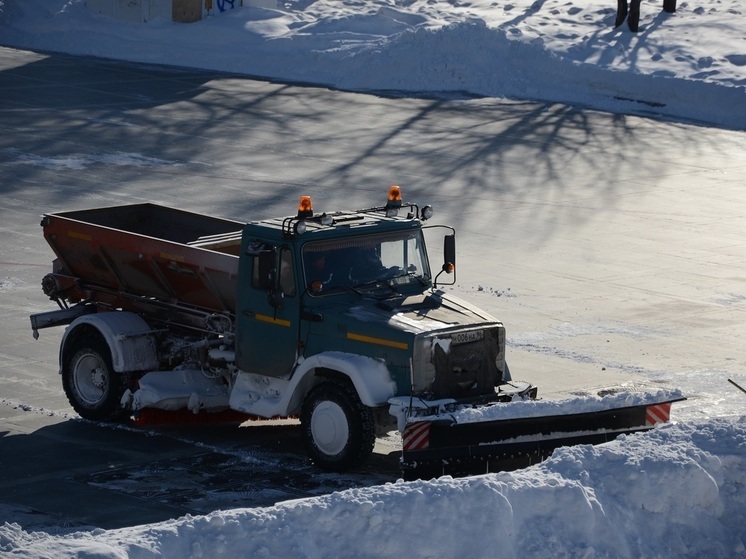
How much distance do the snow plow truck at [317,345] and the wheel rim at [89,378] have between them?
0.05 feet

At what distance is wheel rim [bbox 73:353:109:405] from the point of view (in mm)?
14031

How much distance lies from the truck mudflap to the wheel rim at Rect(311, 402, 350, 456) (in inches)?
35.4

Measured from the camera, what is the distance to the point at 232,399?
1310cm

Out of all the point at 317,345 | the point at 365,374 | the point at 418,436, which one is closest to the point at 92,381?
the point at 317,345

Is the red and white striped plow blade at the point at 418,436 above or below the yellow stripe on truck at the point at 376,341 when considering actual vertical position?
below

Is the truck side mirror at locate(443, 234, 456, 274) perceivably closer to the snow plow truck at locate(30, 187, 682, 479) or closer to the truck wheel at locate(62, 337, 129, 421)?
the snow plow truck at locate(30, 187, 682, 479)

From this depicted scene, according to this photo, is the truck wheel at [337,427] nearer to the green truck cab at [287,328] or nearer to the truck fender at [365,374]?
the green truck cab at [287,328]

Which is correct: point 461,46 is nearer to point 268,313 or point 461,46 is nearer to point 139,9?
point 139,9

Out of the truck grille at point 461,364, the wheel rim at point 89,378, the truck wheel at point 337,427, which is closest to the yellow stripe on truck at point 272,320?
the truck wheel at point 337,427

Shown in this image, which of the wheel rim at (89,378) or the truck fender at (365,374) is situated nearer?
the truck fender at (365,374)

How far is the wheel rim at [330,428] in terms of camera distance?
12.0 m

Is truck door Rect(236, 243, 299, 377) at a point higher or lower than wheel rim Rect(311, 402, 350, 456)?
higher

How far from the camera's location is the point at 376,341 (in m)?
12.0

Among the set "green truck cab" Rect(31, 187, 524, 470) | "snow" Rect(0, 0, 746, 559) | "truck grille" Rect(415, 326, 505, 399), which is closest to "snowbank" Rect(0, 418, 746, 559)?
"snow" Rect(0, 0, 746, 559)
